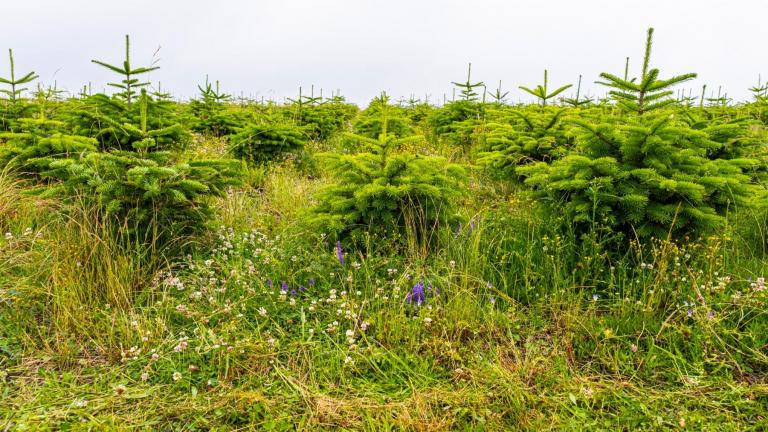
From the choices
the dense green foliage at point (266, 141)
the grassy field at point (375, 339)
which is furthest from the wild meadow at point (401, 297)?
the dense green foliage at point (266, 141)

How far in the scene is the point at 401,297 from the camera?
129 inches

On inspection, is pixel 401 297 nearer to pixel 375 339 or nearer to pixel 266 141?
pixel 375 339

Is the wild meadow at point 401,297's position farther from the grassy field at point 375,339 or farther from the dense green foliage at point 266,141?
the dense green foliage at point 266,141

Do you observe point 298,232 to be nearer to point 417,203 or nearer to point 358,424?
point 417,203

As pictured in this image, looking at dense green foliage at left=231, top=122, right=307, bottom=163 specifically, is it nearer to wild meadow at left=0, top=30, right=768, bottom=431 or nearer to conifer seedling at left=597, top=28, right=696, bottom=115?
wild meadow at left=0, top=30, right=768, bottom=431

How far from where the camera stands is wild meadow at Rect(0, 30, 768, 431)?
246 cm

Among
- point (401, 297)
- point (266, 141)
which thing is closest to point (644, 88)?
point (401, 297)

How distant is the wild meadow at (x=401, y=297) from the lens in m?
2.46

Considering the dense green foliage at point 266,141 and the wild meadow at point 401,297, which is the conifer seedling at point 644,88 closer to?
the wild meadow at point 401,297

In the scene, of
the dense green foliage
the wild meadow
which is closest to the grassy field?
the wild meadow

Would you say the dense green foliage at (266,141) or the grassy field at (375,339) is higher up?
the dense green foliage at (266,141)

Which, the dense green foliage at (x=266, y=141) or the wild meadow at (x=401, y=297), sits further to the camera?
the dense green foliage at (x=266, y=141)

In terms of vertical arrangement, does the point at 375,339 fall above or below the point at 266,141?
below

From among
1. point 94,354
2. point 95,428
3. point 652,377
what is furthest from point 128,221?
point 652,377
